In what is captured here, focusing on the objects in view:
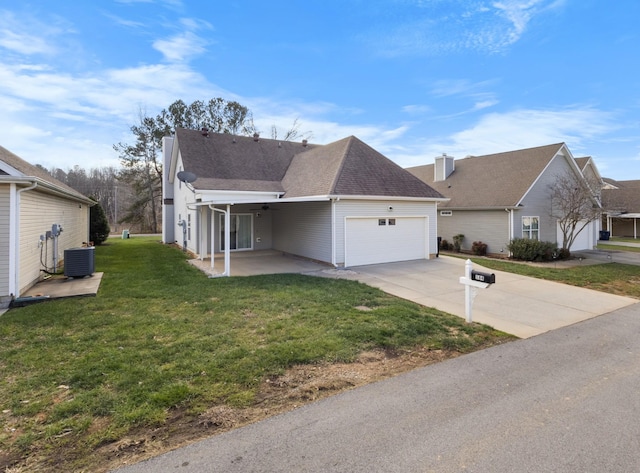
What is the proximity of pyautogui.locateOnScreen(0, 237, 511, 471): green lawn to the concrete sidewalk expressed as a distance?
2.62 feet

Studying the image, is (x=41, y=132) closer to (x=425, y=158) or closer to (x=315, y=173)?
(x=315, y=173)

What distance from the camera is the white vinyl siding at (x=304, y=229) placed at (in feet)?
43.4

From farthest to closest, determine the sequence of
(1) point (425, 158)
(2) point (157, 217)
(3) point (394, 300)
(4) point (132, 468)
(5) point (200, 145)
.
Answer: (2) point (157, 217), (1) point (425, 158), (5) point (200, 145), (3) point (394, 300), (4) point (132, 468)

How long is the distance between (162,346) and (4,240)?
5157 mm

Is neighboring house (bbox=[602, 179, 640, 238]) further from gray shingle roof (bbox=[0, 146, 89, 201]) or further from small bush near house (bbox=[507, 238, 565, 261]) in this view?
gray shingle roof (bbox=[0, 146, 89, 201])

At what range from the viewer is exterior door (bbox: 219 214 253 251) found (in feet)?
54.0

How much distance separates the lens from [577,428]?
3.11 meters

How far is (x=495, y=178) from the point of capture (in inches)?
751

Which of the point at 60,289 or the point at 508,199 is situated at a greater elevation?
the point at 508,199

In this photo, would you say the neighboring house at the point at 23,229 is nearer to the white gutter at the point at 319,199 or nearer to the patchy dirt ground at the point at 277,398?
the white gutter at the point at 319,199

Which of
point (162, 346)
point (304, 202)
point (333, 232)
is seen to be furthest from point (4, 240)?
point (304, 202)

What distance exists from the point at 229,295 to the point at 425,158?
75.3ft

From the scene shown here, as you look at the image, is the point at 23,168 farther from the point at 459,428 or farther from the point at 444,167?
the point at 444,167

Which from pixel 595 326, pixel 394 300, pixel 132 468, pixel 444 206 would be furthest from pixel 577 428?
pixel 444 206
